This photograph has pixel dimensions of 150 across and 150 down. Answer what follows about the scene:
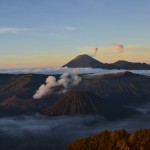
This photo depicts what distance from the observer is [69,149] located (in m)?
95.3

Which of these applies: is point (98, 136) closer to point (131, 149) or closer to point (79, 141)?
point (79, 141)

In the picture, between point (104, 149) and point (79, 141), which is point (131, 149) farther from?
point (79, 141)

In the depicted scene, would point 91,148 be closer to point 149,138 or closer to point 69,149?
point 69,149

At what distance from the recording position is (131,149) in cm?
8044

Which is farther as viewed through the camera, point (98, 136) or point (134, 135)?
point (98, 136)

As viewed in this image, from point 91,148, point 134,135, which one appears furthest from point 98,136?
point 134,135

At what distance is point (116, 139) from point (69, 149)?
12.2m

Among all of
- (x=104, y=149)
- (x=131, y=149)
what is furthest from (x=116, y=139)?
(x=131, y=149)

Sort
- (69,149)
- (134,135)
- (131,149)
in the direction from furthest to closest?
(69,149)
(134,135)
(131,149)

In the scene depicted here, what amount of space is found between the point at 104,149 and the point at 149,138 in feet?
35.4

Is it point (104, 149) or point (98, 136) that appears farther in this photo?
point (98, 136)

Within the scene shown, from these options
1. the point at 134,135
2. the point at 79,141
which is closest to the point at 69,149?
the point at 79,141

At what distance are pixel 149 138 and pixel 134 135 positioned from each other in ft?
15.0

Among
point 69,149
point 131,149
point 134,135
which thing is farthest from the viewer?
point 69,149
